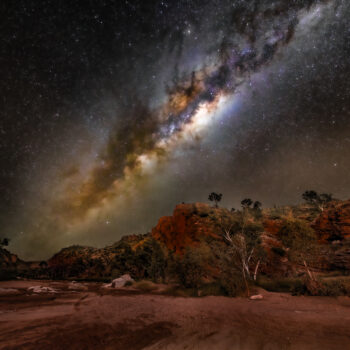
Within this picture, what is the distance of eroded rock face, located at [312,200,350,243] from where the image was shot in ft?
110

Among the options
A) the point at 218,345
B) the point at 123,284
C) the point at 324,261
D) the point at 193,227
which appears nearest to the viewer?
the point at 218,345

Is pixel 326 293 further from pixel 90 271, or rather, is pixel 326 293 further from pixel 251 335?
pixel 90 271

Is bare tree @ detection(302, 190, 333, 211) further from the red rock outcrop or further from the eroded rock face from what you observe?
the red rock outcrop

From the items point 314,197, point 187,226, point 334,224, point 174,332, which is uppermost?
point 314,197

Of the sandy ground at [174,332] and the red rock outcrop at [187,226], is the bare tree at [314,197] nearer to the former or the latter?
the red rock outcrop at [187,226]

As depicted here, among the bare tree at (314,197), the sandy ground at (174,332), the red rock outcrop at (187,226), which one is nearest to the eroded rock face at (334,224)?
the red rock outcrop at (187,226)

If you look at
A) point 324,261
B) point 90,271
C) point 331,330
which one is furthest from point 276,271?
point 90,271

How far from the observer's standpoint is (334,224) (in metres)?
34.8

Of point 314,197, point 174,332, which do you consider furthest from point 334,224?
point 174,332

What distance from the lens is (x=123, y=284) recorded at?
25453mm

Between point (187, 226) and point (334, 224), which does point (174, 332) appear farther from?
point (334, 224)

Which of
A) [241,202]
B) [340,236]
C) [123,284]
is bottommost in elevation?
[123,284]

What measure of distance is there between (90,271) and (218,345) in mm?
62106

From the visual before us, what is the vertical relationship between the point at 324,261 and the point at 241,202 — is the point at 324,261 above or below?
below
